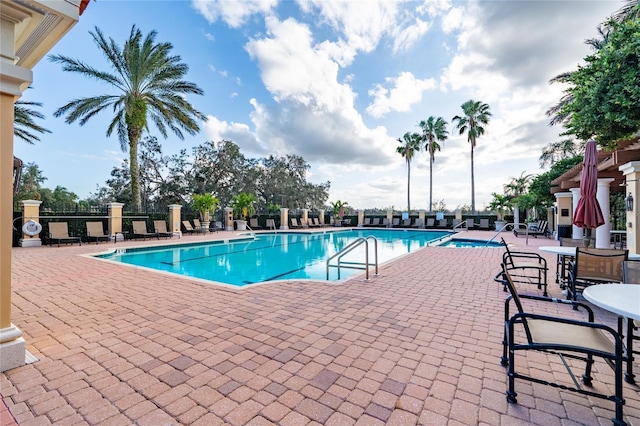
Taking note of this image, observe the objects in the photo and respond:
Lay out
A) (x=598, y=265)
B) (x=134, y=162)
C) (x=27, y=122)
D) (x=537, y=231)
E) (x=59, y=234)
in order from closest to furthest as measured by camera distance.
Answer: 1. (x=598, y=265)
2. (x=59, y=234)
3. (x=27, y=122)
4. (x=134, y=162)
5. (x=537, y=231)

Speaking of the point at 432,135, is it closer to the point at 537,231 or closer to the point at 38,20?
the point at 537,231

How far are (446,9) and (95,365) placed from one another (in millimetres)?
11651

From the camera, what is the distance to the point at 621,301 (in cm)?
192

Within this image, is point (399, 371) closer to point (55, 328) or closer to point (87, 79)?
point (55, 328)

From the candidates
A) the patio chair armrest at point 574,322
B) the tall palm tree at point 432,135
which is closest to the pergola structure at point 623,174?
the patio chair armrest at point 574,322

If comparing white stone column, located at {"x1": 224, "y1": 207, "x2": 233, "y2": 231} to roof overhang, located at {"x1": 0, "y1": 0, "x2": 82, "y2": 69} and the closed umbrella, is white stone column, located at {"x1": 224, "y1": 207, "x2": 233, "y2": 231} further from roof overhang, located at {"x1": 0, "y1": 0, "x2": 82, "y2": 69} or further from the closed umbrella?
the closed umbrella

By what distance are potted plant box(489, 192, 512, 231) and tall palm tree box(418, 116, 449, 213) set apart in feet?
21.8

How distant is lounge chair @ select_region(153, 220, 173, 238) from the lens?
45.9ft

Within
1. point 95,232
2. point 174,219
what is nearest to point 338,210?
point 174,219

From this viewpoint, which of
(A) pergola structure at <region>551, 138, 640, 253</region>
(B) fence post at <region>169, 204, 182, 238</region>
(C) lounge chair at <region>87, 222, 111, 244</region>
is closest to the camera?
(A) pergola structure at <region>551, 138, 640, 253</region>

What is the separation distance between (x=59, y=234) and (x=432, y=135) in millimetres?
27920

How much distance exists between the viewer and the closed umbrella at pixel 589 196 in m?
4.59

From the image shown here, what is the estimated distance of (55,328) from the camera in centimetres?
313

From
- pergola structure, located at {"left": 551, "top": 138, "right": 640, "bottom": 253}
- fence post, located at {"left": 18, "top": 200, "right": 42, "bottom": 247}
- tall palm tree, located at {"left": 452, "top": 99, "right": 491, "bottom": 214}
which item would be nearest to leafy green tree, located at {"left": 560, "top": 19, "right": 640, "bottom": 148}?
pergola structure, located at {"left": 551, "top": 138, "right": 640, "bottom": 253}
